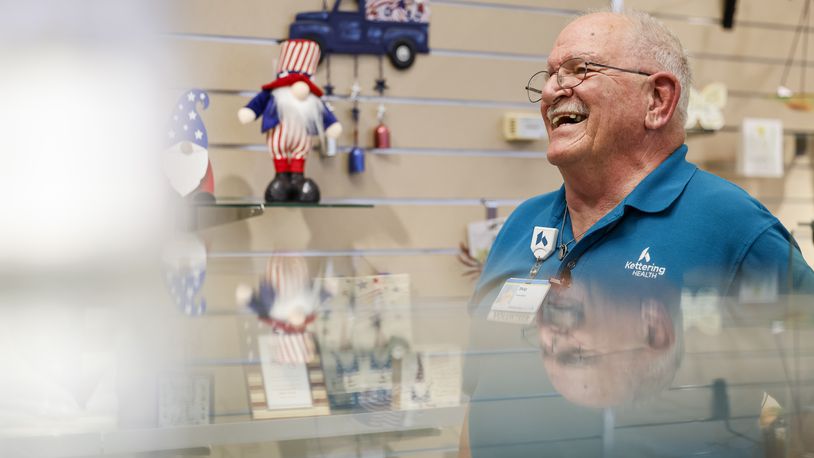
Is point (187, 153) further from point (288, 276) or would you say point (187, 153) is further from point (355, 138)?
point (288, 276)

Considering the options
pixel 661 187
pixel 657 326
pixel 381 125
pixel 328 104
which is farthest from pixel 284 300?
pixel 381 125

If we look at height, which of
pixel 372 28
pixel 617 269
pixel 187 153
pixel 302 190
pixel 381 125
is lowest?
pixel 617 269

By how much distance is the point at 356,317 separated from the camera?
43 centimetres

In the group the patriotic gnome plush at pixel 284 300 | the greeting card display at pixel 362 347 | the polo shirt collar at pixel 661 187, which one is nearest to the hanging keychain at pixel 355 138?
the polo shirt collar at pixel 661 187

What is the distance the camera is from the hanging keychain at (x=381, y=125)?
2.72 meters

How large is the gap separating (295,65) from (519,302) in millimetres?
2036

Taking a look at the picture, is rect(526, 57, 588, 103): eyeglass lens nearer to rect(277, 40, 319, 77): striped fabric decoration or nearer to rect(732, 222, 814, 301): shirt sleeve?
rect(732, 222, 814, 301): shirt sleeve

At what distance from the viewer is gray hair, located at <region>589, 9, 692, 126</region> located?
4.93 ft

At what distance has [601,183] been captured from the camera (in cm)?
147

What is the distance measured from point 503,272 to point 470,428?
1016mm

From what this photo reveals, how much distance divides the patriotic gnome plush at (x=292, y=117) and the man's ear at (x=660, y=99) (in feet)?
3.85

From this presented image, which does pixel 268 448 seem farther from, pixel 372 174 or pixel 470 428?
pixel 372 174

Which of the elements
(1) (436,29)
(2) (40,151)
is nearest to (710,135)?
(1) (436,29)

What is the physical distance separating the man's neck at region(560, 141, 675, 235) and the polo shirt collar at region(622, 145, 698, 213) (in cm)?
6
